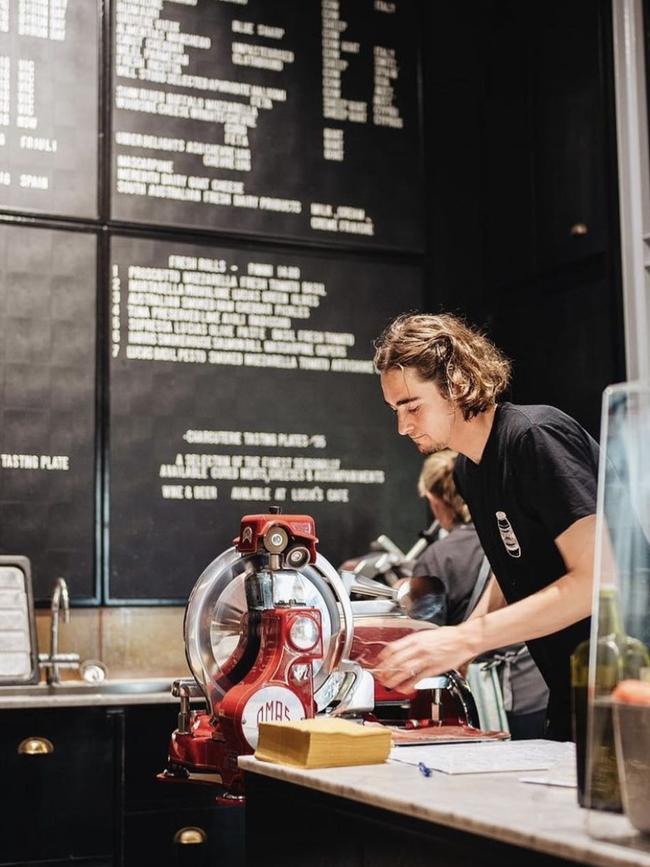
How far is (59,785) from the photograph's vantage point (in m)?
2.83

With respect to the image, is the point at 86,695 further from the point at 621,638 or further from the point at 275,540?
the point at 621,638

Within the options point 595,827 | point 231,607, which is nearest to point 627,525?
point 595,827

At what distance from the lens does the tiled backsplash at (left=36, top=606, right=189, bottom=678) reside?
3.42 m

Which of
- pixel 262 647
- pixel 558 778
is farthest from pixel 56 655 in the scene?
pixel 558 778

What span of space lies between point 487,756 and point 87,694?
1.59 metres

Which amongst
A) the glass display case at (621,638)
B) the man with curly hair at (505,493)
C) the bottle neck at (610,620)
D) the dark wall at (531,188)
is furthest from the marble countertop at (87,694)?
the bottle neck at (610,620)

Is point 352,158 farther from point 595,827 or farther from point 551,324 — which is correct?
point 595,827

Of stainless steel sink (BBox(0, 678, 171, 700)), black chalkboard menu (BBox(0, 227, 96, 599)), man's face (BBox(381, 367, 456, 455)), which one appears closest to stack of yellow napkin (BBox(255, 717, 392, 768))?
man's face (BBox(381, 367, 456, 455))

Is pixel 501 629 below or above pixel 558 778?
above

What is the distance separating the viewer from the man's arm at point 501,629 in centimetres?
192

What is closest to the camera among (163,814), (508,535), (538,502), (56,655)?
(538,502)

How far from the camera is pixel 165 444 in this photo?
3.53 m

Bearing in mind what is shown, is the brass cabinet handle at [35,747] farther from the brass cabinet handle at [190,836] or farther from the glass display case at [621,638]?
→ the glass display case at [621,638]

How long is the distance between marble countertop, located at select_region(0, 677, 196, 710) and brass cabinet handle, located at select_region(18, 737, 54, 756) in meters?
0.08
